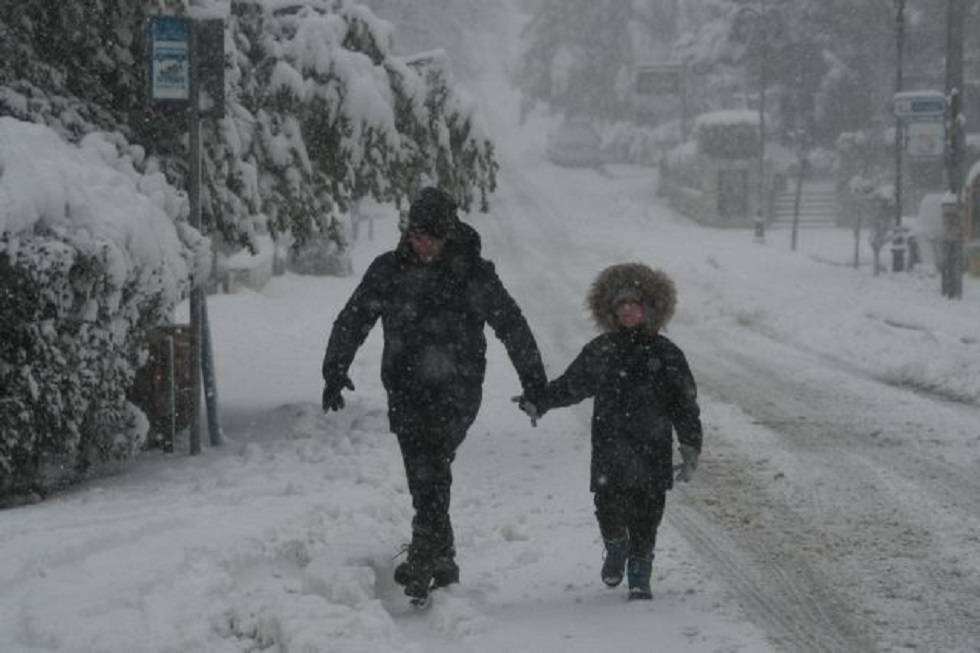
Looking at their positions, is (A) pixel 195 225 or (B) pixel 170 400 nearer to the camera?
(A) pixel 195 225

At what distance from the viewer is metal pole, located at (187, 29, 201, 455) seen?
807 centimetres

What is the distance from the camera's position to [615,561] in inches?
221

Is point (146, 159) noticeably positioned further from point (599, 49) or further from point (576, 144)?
point (599, 49)

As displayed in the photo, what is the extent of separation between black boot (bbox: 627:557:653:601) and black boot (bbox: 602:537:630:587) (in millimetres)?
94

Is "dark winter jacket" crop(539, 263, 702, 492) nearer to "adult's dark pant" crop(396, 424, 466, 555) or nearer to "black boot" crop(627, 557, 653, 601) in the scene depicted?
"black boot" crop(627, 557, 653, 601)

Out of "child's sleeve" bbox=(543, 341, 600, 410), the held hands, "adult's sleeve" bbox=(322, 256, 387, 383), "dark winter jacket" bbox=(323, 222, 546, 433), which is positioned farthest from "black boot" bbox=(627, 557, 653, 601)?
"adult's sleeve" bbox=(322, 256, 387, 383)

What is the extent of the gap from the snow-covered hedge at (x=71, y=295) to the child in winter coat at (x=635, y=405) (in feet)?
9.25

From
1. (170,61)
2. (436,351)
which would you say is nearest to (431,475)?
(436,351)

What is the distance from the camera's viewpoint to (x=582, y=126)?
55.1 meters

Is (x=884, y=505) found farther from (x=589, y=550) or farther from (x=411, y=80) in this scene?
(x=411, y=80)

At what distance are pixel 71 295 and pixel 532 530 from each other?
2.98 metres

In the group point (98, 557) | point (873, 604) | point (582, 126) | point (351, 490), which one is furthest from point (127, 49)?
point (582, 126)

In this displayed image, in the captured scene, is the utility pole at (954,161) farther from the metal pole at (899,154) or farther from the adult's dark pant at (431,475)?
the adult's dark pant at (431,475)

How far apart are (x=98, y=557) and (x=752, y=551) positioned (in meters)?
3.42
